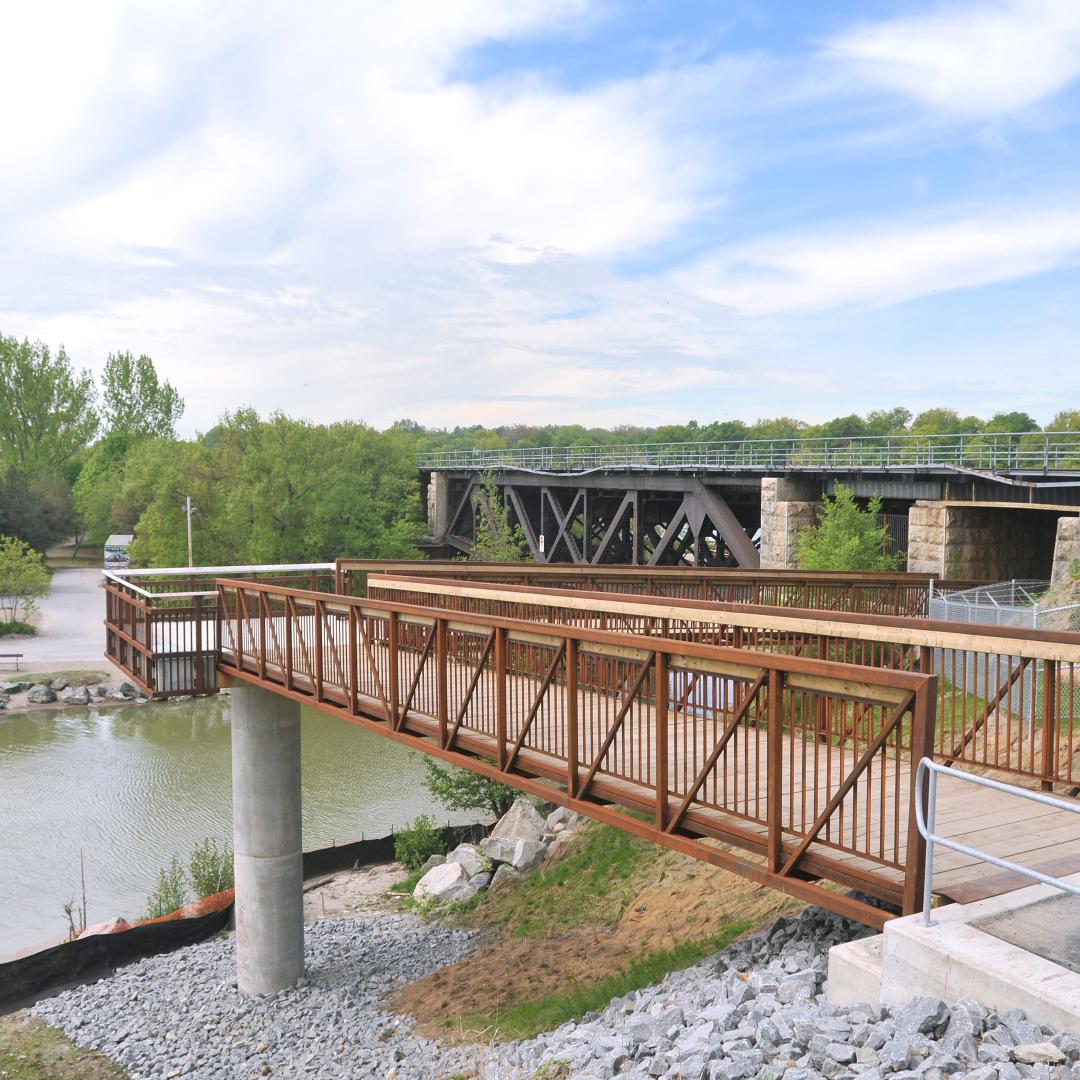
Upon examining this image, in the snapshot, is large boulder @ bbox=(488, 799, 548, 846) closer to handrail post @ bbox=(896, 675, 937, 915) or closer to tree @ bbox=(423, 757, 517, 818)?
tree @ bbox=(423, 757, 517, 818)

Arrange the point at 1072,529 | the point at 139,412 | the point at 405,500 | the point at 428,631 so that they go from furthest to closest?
the point at 139,412, the point at 405,500, the point at 1072,529, the point at 428,631

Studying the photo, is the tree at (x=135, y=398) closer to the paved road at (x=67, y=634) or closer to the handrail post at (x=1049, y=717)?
the paved road at (x=67, y=634)

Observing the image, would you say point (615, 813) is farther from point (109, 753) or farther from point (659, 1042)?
point (109, 753)

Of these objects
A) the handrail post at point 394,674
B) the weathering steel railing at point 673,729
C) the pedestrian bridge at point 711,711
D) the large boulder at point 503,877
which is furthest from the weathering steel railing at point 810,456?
the handrail post at point 394,674

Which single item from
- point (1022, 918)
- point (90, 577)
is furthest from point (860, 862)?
point (90, 577)

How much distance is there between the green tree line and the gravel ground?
74.0 ft

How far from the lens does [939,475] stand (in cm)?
2661

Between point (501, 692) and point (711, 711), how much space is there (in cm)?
201

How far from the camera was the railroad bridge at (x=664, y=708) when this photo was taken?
5465 mm

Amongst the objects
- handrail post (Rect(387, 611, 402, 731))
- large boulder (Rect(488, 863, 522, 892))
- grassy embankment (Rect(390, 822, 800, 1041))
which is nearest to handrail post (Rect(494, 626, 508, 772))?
handrail post (Rect(387, 611, 402, 731))

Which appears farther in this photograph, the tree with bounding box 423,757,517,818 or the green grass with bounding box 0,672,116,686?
the green grass with bounding box 0,672,116,686

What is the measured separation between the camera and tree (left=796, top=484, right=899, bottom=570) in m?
26.8

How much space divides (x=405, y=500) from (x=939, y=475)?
3676 cm

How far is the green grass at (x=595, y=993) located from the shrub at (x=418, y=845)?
8238 mm
